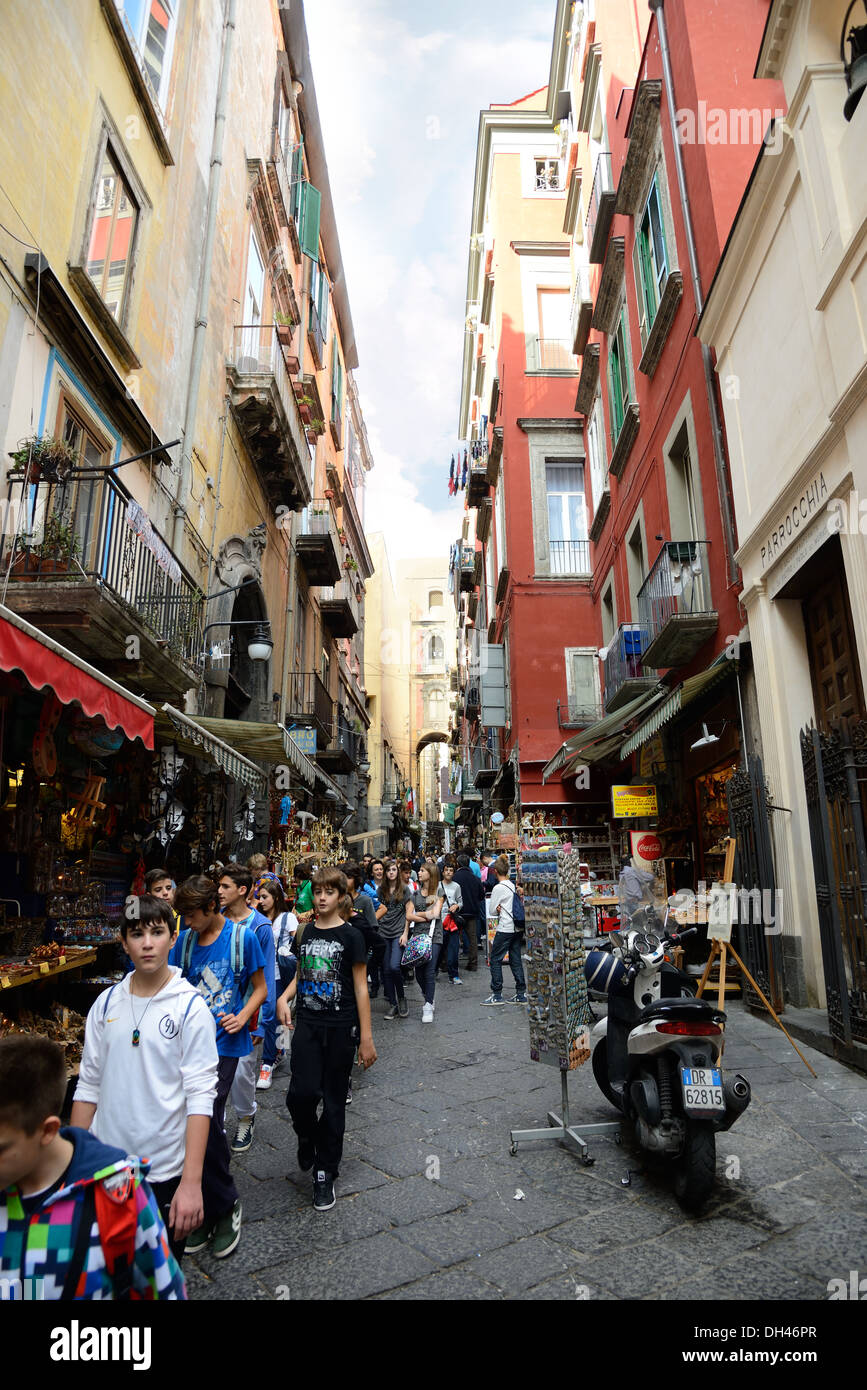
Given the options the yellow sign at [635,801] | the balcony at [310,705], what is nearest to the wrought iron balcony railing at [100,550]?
the yellow sign at [635,801]

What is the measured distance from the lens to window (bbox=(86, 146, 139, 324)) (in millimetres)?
8984

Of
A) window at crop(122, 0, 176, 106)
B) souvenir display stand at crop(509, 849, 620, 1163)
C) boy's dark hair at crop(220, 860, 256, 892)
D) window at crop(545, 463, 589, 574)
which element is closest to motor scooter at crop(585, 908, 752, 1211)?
souvenir display stand at crop(509, 849, 620, 1163)

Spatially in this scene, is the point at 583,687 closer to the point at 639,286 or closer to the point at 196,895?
the point at 639,286

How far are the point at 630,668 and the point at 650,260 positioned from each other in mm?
6344

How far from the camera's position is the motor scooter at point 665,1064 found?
374 centimetres

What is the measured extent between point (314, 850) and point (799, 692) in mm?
11017

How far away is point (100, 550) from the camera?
777 centimetres

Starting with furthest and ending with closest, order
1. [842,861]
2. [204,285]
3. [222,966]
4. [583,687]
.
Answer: [583,687], [204,285], [842,861], [222,966]

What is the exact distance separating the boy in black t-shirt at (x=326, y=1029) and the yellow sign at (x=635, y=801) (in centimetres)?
893

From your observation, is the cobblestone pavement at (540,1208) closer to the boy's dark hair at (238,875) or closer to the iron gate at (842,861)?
the iron gate at (842,861)

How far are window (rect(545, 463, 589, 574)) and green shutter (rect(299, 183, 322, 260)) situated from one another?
26.7ft

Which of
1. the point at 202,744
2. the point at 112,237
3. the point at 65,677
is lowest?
the point at 65,677

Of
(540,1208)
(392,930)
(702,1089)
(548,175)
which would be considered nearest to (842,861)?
(702,1089)
